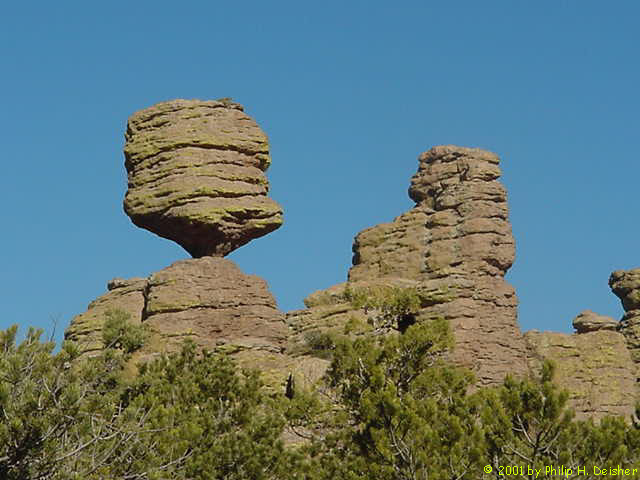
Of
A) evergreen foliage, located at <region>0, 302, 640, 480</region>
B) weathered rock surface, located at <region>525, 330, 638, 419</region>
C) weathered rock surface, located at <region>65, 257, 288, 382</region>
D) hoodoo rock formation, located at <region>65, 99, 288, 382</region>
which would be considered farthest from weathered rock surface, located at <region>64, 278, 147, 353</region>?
weathered rock surface, located at <region>525, 330, 638, 419</region>

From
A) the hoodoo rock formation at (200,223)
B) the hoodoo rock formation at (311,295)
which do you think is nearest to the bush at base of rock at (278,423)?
the hoodoo rock formation at (311,295)

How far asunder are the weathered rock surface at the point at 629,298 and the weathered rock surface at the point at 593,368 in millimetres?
3179

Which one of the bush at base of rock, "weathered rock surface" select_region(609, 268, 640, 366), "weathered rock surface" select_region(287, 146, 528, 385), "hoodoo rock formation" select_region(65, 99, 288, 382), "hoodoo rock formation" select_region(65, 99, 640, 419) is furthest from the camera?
"weathered rock surface" select_region(609, 268, 640, 366)

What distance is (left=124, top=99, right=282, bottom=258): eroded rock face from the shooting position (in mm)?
58594

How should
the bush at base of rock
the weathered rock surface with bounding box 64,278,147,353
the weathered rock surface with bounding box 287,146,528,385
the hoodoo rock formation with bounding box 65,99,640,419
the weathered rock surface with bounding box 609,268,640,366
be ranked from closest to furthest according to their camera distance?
the bush at base of rock → the hoodoo rock formation with bounding box 65,99,640,419 → the weathered rock surface with bounding box 64,278,147,353 → the weathered rock surface with bounding box 287,146,528,385 → the weathered rock surface with bounding box 609,268,640,366

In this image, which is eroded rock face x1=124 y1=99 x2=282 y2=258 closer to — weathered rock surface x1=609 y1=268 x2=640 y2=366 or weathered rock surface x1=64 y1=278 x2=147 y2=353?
weathered rock surface x1=64 y1=278 x2=147 y2=353

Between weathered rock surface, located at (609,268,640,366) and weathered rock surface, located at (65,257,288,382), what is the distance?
1381 inches

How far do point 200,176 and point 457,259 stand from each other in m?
17.8

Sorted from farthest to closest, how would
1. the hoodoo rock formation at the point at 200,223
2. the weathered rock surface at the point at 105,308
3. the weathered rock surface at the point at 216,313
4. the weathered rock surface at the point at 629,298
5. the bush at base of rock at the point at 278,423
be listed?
the weathered rock surface at the point at 629,298 < the weathered rock surface at the point at 105,308 < the hoodoo rock formation at the point at 200,223 < the weathered rock surface at the point at 216,313 < the bush at base of rock at the point at 278,423

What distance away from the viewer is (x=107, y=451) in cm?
2397

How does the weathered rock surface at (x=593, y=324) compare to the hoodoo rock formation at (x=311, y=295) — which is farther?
the weathered rock surface at (x=593, y=324)

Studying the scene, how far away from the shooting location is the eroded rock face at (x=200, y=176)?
5859 cm

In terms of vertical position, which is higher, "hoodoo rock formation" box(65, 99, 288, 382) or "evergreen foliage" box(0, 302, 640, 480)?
"hoodoo rock formation" box(65, 99, 288, 382)

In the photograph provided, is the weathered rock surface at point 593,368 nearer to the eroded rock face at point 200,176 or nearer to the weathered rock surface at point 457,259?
the weathered rock surface at point 457,259
